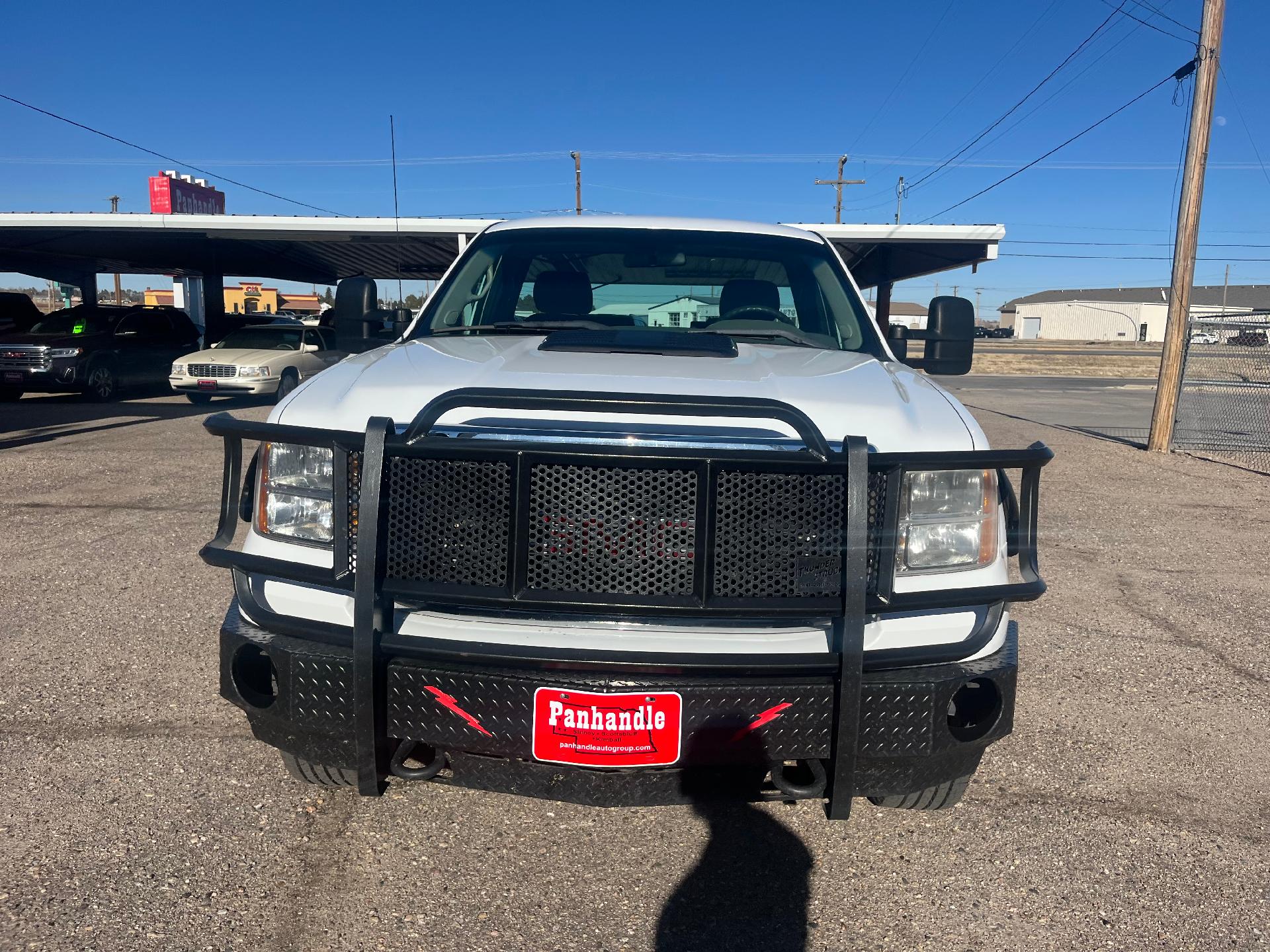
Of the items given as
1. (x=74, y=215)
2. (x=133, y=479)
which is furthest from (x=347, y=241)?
(x=133, y=479)

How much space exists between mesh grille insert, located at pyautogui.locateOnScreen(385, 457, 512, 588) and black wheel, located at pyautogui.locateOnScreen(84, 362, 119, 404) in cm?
1656

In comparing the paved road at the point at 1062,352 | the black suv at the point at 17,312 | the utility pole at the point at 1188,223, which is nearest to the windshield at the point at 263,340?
the black suv at the point at 17,312

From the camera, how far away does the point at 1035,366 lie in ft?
133

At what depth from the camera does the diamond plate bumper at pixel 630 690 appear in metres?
2.19

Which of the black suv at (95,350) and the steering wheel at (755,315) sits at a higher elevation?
the steering wheel at (755,315)

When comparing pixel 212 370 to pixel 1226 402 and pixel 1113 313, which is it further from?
pixel 1113 313

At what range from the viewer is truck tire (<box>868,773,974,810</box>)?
8.85 ft

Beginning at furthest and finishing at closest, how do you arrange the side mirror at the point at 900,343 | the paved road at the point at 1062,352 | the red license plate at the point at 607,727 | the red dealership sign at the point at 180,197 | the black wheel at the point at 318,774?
the paved road at the point at 1062,352 < the red dealership sign at the point at 180,197 < the side mirror at the point at 900,343 < the black wheel at the point at 318,774 < the red license plate at the point at 607,727

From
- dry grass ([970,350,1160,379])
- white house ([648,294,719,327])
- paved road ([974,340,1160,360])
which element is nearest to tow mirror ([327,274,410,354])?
white house ([648,294,719,327])

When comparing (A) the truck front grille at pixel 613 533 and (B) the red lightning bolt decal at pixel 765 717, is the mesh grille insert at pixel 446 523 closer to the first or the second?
(A) the truck front grille at pixel 613 533

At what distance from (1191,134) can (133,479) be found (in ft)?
41.7

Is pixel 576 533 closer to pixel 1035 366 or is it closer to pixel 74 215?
pixel 74 215

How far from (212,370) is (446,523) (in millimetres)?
15147

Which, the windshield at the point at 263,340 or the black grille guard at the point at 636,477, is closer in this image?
the black grille guard at the point at 636,477
